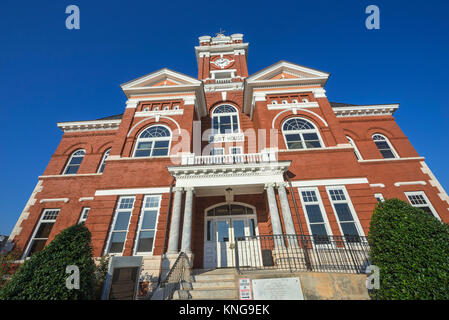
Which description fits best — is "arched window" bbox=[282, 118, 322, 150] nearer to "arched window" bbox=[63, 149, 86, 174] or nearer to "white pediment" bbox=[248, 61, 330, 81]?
"white pediment" bbox=[248, 61, 330, 81]

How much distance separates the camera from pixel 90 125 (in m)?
17.5

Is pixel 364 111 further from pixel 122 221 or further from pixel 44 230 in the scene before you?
pixel 44 230

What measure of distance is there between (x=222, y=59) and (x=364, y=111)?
16.3 m

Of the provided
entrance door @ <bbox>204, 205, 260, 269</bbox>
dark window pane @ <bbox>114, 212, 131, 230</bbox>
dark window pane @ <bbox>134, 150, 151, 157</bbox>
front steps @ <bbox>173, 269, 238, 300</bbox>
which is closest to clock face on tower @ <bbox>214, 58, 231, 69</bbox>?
dark window pane @ <bbox>134, 150, 151, 157</bbox>

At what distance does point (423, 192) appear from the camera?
1347cm

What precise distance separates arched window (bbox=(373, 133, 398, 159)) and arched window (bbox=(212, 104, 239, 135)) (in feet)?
38.2

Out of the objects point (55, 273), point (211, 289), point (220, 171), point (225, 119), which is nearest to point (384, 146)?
point (225, 119)

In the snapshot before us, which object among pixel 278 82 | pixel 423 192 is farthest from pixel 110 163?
pixel 423 192

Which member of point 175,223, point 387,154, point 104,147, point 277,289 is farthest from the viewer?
point 104,147
